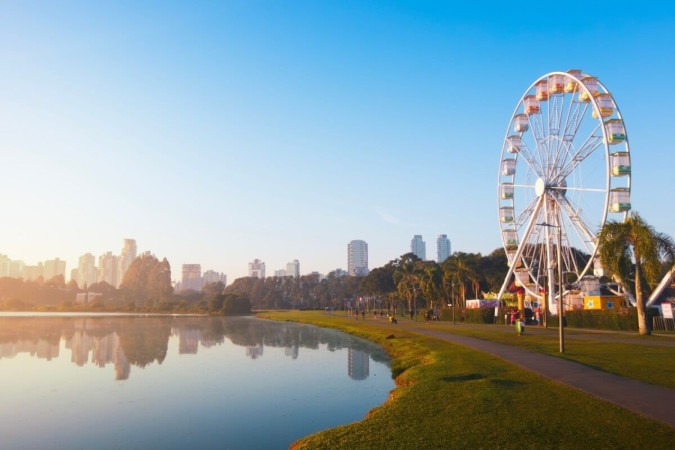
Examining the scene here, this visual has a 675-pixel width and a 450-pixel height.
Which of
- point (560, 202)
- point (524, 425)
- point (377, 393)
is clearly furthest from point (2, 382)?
point (560, 202)

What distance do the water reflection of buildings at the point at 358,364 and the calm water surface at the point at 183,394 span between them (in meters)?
0.05

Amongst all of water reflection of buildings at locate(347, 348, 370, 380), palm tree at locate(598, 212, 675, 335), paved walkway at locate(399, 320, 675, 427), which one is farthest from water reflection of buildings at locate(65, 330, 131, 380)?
palm tree at locate(598, 212, 675, 335)

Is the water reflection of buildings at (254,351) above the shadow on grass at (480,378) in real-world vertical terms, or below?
below

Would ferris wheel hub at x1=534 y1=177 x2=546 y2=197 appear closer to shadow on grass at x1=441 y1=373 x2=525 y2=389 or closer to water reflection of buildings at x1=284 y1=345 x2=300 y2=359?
water reflection of buildings at x1=284 y1=345 x2=300 y2=359

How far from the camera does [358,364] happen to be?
1176 inches

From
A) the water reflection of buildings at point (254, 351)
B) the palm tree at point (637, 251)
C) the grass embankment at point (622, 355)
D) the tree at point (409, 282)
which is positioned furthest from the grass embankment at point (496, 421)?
the tree at point (409, 282)

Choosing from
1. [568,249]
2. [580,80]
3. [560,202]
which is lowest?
[568,249]

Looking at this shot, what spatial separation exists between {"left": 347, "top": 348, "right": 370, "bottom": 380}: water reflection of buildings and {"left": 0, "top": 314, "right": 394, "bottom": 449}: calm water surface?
0.17 feet

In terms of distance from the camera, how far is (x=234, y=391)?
21.8 m

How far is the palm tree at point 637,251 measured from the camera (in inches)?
1378

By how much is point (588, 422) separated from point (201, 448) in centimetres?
934

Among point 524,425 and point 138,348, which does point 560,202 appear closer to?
point 138,348

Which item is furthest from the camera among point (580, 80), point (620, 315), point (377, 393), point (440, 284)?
point (440, 284)

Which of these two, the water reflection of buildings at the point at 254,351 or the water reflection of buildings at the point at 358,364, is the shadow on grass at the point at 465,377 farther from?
the water reflection of buildings at the point at 254,351
